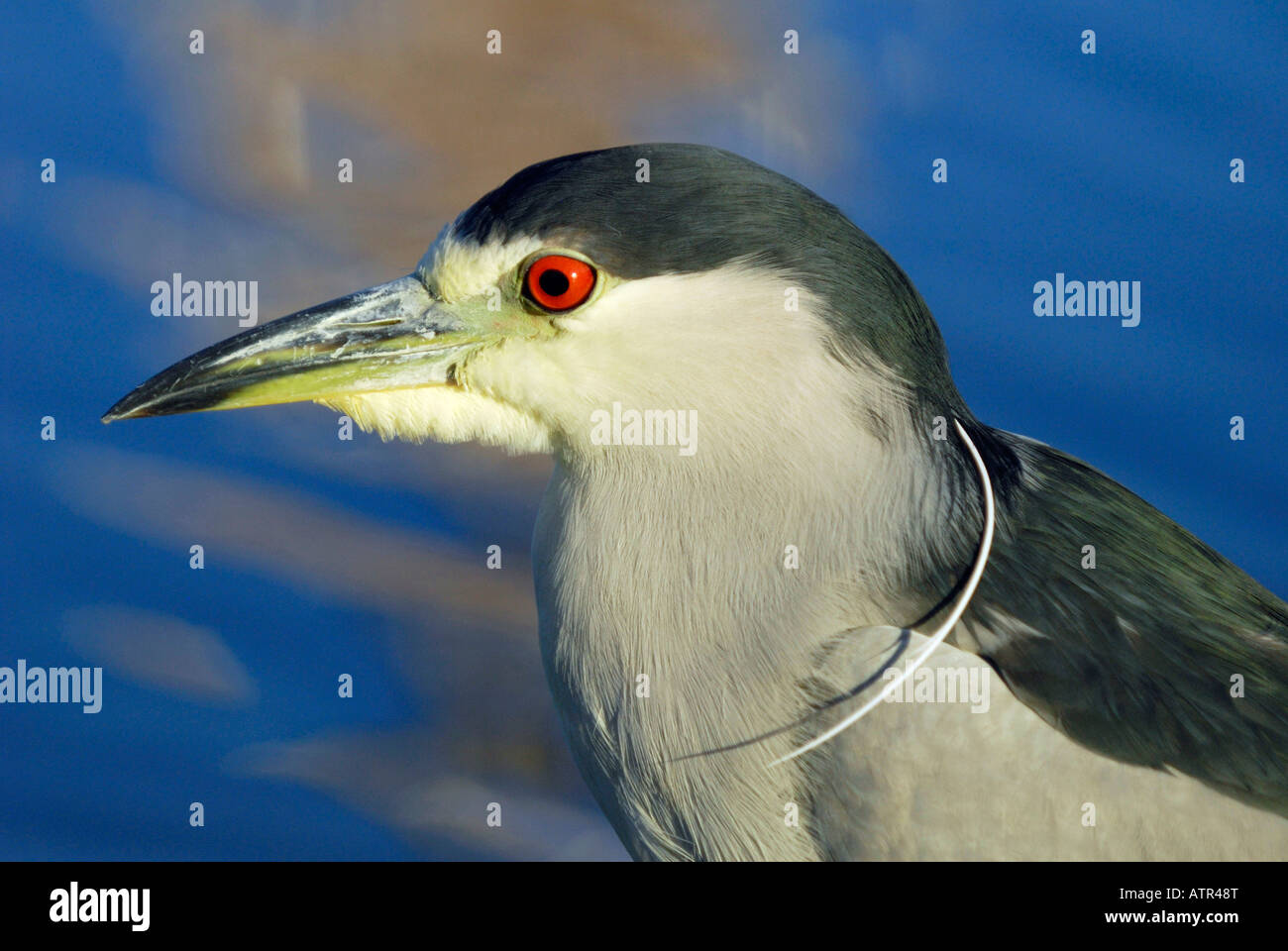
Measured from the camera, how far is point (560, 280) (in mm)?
1059

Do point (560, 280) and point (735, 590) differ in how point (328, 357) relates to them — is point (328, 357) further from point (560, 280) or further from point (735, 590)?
point (735, 590)

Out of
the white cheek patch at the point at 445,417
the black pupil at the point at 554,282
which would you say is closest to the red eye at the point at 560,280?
the black pupil at the point at 554,282

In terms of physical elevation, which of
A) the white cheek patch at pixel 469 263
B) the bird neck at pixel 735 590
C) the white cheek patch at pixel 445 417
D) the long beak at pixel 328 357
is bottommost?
the bird neck at pixel 735 590

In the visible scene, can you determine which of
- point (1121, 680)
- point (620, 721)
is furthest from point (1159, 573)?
point (620, 721)

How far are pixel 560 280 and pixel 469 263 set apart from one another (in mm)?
88

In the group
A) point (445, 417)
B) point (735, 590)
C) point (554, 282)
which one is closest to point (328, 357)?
point (445, 417)

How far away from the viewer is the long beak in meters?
1.13

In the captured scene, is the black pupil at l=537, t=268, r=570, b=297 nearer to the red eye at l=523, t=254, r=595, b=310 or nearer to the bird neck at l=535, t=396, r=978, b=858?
the red eye at l=523, t=254, r=595, b=310

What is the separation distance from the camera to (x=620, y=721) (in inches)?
44.3

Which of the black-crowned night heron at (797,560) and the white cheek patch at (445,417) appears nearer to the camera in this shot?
the black-crowned night heron at (797,560)

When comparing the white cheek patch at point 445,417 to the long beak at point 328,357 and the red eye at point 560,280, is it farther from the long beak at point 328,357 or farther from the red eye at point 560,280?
the red eye at point 560,280

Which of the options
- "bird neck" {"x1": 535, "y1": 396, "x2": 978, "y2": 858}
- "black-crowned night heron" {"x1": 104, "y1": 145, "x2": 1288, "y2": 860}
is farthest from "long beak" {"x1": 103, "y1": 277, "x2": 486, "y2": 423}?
"bird neck" {"x1": 535, "y1": 396, "x2": 978, "y2": 858}

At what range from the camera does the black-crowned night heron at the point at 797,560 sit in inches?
40.1
